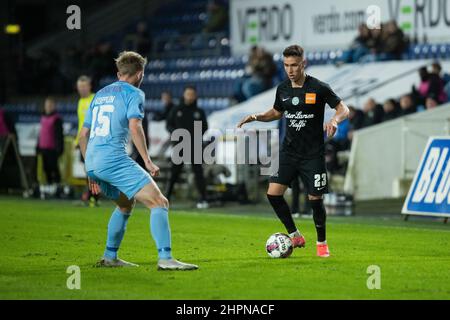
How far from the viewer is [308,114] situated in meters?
11.7

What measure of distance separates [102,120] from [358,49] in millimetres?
15617

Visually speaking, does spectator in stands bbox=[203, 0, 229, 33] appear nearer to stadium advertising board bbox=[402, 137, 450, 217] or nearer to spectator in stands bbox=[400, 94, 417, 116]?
spectator in stands bbox=[400, 94, 417, 116]

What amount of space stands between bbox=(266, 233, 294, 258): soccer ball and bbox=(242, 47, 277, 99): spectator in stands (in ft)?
47.2

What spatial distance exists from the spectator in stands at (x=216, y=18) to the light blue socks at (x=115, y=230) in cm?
2008

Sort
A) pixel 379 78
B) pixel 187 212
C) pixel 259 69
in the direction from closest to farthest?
pixel 187 212, pixel 379 78, pixel 259 69

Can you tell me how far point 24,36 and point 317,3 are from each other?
45.5ft

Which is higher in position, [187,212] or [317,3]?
[317,3]

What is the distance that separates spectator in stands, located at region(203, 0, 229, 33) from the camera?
3025cm

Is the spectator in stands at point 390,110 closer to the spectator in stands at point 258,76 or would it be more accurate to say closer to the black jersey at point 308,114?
the spectator in stands at point 258,76

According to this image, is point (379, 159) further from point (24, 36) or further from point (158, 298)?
point (24, 36)

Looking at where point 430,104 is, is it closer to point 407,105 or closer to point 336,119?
point 407,105

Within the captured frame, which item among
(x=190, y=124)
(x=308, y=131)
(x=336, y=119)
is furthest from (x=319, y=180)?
(x=190, y=124)

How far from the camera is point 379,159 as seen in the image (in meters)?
21.1
